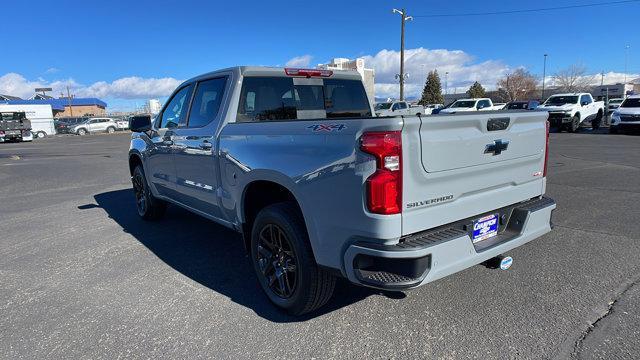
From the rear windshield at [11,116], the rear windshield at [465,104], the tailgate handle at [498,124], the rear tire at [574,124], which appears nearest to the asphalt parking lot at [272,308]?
the tailgate handle at [498,124]

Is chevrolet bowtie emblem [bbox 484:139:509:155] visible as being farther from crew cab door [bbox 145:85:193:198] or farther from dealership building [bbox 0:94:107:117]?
dealership building [bbox 0:94:107:117]

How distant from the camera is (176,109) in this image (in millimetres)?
5043

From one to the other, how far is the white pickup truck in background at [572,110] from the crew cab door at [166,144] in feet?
69.6

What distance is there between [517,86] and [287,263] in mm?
88056

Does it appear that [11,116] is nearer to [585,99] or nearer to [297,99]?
[297,99]

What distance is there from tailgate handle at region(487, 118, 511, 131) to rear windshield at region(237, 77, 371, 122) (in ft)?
6.55

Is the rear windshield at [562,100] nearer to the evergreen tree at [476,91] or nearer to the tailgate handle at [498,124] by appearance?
the tailgate handle at [498,124]

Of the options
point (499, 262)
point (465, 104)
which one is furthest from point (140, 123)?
point (465, 104)

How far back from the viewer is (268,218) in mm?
3223

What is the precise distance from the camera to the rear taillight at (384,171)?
7.88 feet

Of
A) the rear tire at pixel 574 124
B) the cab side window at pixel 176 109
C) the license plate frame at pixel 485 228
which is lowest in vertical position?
the rear tire at pixel 574 124

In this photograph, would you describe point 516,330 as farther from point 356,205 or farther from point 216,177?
point 216,177

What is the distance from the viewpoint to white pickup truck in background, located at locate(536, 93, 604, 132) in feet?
73.3

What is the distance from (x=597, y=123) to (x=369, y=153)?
27016 mm
